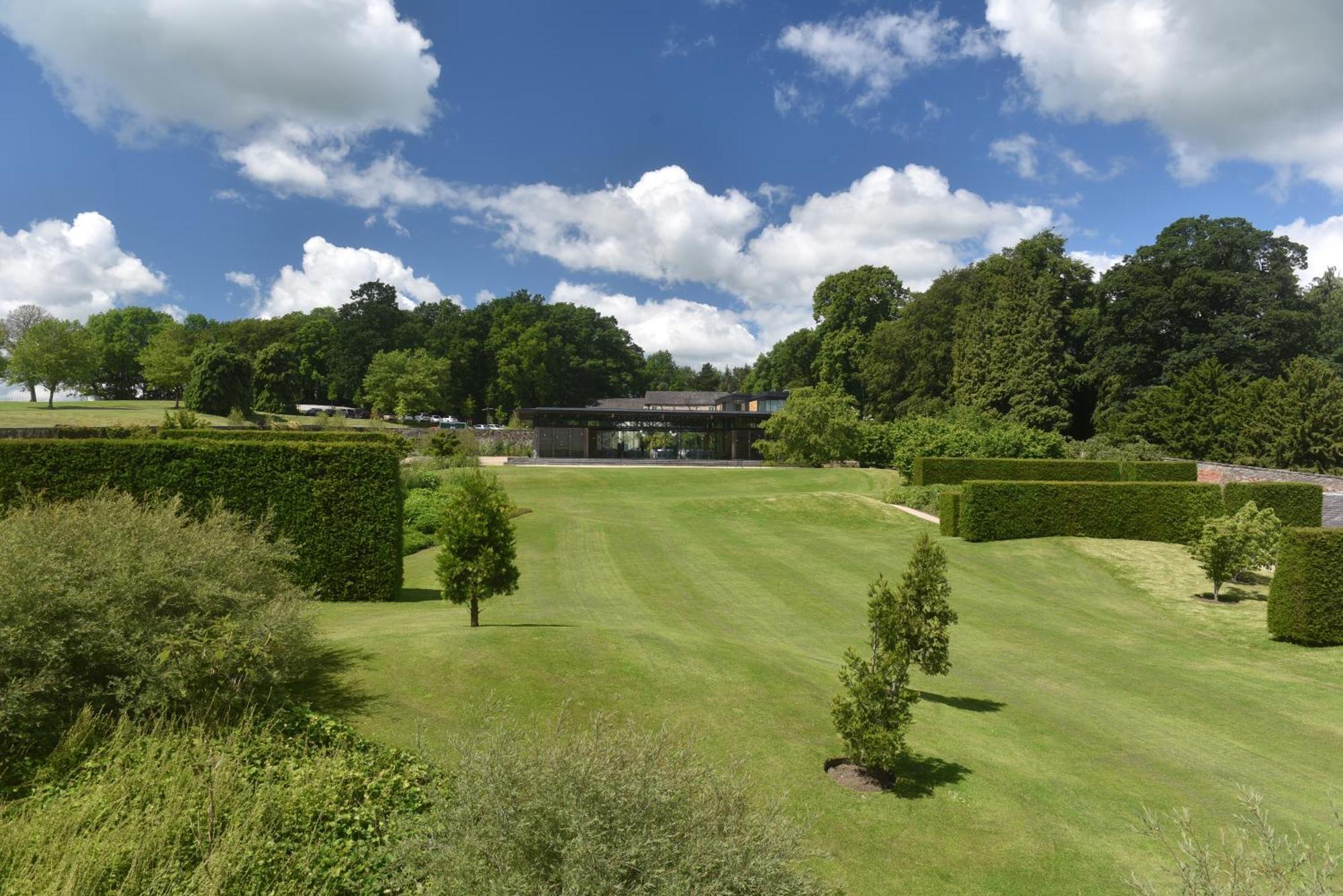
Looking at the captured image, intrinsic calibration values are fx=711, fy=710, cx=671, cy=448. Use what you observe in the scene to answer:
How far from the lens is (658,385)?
16662 cm

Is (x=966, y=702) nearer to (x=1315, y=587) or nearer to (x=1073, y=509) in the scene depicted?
(x=1315, y=587)

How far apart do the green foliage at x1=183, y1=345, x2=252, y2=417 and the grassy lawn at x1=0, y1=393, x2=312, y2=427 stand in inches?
53.7

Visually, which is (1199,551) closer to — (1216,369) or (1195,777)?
(1195,777)

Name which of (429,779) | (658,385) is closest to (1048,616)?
(429,779)

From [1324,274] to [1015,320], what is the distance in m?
42.5

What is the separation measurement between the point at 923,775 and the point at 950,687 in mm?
4292

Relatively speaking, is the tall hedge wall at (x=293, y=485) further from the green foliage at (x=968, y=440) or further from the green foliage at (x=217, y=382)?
the green foliage at (x=217, y=382)

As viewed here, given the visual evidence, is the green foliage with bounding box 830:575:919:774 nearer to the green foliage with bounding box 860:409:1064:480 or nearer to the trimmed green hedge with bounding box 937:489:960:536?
the trimmed green hedge with bounding box 937:489:960:536

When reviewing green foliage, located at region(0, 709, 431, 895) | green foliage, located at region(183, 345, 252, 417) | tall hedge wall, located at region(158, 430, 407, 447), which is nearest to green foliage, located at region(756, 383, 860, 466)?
tall hedge wall, located at region(158, 430, 407, 447)

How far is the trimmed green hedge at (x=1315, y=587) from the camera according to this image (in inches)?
597

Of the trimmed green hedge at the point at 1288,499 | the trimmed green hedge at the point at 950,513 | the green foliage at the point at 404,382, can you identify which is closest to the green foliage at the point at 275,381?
the green foliage at the point at 404,382

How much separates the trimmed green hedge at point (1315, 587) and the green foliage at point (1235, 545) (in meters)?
2.98

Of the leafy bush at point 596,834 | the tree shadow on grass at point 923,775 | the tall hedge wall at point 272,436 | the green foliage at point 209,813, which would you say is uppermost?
the tall hedge wall at point 272,436

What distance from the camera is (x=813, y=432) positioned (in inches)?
2130
